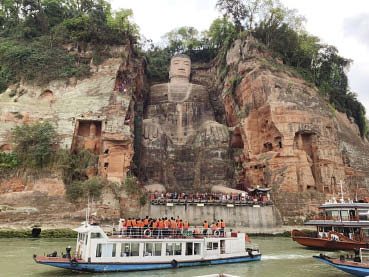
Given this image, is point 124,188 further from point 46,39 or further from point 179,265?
point 46,39

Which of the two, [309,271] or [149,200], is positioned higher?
[149,200]

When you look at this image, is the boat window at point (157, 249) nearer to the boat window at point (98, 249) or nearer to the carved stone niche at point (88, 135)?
the boat window at point (98, 249)

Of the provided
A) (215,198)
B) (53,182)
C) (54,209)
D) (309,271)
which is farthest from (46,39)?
(309,271)

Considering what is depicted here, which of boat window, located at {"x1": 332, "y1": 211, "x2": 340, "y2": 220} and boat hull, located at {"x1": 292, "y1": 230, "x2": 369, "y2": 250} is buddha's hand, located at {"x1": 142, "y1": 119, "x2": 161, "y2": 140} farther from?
boat window, located at {"x1": 332, "y1": 211, "x2": 340, "y2": 220}

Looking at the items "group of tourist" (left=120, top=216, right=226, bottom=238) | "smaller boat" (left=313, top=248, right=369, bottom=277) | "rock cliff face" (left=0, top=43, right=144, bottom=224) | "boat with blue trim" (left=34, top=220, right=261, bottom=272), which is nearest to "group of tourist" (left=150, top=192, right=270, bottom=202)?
"rock cliff face" (left=0, top=43, right=144, bottom=224)

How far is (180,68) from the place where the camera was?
187 feet

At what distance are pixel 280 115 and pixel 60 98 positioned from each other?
23342mm

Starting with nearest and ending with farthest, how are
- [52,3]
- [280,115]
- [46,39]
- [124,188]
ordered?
1. [124,188]
2. [280,115]
3. [46,39]
4. [52,3]

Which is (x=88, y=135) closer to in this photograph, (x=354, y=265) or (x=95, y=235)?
(x=95, y=235)

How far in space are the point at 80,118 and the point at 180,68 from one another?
23.7 metres

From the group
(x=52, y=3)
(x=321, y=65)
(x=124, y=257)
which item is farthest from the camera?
(x=321, y=65)

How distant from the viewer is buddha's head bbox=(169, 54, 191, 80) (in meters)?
56.7

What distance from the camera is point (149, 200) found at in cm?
3525

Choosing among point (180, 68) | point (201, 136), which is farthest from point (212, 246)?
point (180, 68)
